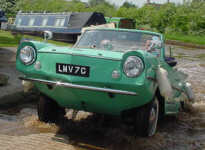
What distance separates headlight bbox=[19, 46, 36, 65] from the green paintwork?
54mm

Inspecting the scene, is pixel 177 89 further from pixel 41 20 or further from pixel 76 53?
pixel 41 20

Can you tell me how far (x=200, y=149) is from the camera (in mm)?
5102

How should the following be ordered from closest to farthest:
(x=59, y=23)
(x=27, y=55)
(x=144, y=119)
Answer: (x=144, y=119), (x=27, y=55), (x=59, y=23)

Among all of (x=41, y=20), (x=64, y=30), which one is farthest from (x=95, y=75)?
(x=41, y=20)

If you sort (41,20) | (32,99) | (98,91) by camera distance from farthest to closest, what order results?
(41,20)
(32,99)
(98,91)

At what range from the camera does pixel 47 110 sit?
17.7ft

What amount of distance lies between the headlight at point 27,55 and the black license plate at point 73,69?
0.45 m

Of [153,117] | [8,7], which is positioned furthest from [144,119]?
[8,7]

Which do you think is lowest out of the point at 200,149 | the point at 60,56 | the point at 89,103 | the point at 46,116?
the point at 200,149

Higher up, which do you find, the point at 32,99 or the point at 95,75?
the point at 95,75

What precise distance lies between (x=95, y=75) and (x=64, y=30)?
19920mm

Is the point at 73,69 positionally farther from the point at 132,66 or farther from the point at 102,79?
the point at 132,66

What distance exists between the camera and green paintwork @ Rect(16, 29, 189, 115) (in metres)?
4.28

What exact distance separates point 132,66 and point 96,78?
48 cm
